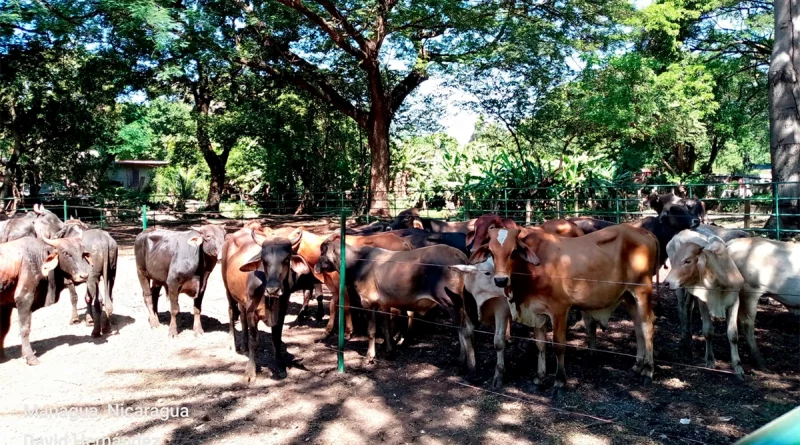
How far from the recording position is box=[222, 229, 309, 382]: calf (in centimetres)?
651

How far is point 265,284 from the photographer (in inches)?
265

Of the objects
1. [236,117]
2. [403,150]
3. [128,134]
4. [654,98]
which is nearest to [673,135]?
[654,98]

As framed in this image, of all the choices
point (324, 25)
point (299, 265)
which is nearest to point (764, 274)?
point (299, 265)

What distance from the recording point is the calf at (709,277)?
6359mm

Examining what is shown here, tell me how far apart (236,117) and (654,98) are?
16.0 m

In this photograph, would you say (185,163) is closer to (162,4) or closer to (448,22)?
(162,4)

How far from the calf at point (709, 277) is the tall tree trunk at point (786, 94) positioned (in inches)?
181

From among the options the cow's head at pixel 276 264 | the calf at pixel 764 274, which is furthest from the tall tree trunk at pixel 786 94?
the cow's head at pixel 276 264

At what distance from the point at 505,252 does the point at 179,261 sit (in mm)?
5118

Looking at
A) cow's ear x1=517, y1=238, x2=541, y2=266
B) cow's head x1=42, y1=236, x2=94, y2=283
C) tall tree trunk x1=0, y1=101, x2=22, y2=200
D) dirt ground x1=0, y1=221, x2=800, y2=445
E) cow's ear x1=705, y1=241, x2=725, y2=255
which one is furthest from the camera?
tall tree trunk x1=0, y1=101, x2=22, y2=200

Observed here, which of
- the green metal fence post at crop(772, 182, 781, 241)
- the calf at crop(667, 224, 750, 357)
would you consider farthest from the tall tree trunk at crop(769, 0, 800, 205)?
the calf at crop(667, 224, 750, 357)

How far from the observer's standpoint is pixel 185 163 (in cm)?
2900

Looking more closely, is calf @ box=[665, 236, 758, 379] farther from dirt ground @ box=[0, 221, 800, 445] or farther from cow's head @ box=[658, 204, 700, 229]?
cow's head @ box=[658, 204, 700, 229]

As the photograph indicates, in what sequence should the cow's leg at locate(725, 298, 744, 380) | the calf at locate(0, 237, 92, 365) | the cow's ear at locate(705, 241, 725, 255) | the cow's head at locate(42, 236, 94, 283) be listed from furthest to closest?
the cow's head at locate(42, 236, 94, 283), the calf at locate(0, 237, 92, 365), the cow's ear at locate(705, 241, 725, 255), the cow's leg at locate(725, 298, 744, 380)
